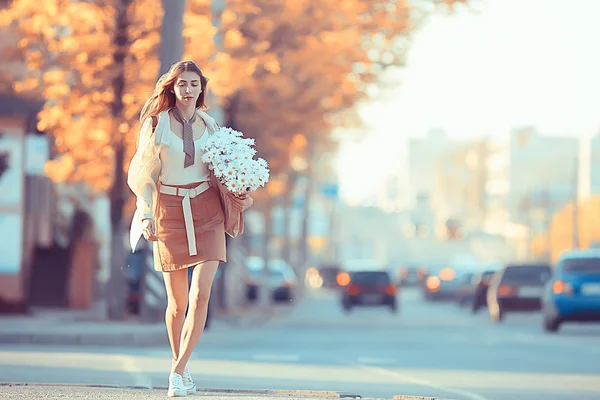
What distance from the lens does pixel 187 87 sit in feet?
31.5

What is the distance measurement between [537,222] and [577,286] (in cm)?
14898

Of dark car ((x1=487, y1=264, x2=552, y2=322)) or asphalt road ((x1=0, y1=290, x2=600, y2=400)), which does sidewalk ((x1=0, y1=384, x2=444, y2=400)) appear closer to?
asphalt road ((x1=0, y1=290, x2=600, y2=400))

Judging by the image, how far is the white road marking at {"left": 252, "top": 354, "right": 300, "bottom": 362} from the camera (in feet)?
57.2

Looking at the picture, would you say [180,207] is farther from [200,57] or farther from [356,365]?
[200,57]

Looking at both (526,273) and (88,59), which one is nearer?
(88,59)

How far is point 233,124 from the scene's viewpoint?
1264 inches

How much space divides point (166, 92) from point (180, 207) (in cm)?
74

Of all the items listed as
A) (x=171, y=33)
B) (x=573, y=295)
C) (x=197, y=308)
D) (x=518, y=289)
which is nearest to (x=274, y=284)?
(x=518, y=289)

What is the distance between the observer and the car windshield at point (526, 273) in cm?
3909

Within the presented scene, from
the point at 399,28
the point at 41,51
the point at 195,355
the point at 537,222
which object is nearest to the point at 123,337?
the point at 195,355

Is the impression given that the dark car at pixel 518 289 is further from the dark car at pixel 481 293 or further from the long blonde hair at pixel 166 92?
the long blonde hair at pixel 166 92

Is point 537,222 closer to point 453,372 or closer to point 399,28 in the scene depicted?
point 399,28

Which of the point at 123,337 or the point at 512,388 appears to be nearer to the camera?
the point at 512,388

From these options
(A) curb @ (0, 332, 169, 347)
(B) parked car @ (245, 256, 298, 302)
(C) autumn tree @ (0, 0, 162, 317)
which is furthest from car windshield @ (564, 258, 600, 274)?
(B) parked car @ (245, 256, 298, 302)
